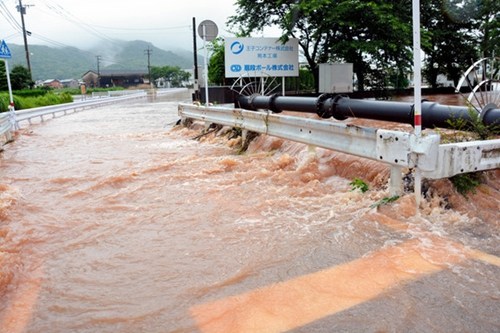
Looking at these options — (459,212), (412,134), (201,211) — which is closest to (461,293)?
(459,212)

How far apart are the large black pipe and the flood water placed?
36.8 inches

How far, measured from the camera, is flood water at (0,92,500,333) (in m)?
2.76

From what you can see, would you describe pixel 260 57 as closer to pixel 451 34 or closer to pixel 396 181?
pixel 451 34

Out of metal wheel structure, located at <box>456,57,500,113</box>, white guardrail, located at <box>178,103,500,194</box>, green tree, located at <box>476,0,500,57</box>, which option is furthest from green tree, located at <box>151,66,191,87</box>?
white guardrail, located at <box>178,103,500,194</box>

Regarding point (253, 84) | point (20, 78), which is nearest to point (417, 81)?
point (253, 84)

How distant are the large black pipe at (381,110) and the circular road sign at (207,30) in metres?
3.57

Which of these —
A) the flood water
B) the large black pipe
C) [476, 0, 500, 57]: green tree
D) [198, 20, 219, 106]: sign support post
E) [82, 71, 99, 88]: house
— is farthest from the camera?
[82, 71, 99, 88]: house

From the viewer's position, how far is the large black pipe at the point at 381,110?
5330 millimetres

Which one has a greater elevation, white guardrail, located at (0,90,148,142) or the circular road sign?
the circular road sign

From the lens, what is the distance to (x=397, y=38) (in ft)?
54.7

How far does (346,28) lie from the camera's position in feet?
57.2

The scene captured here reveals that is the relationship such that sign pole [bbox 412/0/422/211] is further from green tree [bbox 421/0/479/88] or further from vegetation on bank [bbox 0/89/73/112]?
vegetation on bank [bbox 0/89/73/112]

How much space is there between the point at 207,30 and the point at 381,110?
7534 millimetres

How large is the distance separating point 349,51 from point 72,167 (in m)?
13.6
